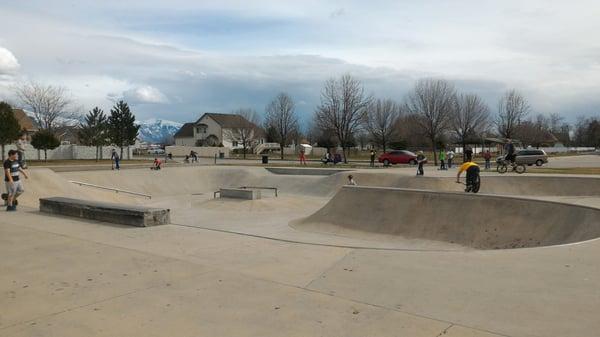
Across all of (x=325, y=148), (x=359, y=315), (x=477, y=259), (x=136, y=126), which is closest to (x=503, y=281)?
(x=477, y=259)

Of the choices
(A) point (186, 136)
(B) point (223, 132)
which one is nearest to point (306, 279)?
(B) point (223, 132)

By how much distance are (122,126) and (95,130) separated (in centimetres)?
491

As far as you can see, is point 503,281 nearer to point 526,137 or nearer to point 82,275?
point 82,275

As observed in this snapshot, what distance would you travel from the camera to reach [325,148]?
83750 mm

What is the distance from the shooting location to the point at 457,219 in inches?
507

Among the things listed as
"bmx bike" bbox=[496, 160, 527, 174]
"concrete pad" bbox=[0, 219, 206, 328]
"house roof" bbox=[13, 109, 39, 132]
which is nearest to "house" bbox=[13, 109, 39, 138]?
"house roof" bbox=[13, 109, 39, 132]

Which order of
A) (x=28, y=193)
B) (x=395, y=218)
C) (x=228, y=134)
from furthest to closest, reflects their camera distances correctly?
(x=228, y=134) < (x=28, y=193) < (x=395, y=218)

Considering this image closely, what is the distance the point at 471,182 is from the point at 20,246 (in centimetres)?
1195

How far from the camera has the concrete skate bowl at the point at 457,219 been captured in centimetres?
1104

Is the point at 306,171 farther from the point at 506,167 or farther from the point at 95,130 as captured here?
the point at 95,130

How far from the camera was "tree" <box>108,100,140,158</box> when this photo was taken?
5734 cm

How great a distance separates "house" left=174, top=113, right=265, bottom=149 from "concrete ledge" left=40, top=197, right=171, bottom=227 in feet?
Answer: 235

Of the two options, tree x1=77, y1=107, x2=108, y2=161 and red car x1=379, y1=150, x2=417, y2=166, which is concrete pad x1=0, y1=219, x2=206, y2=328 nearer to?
red car x1=379, y1=150, x2=417, y2=166

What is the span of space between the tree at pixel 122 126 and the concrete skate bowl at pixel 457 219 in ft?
153
